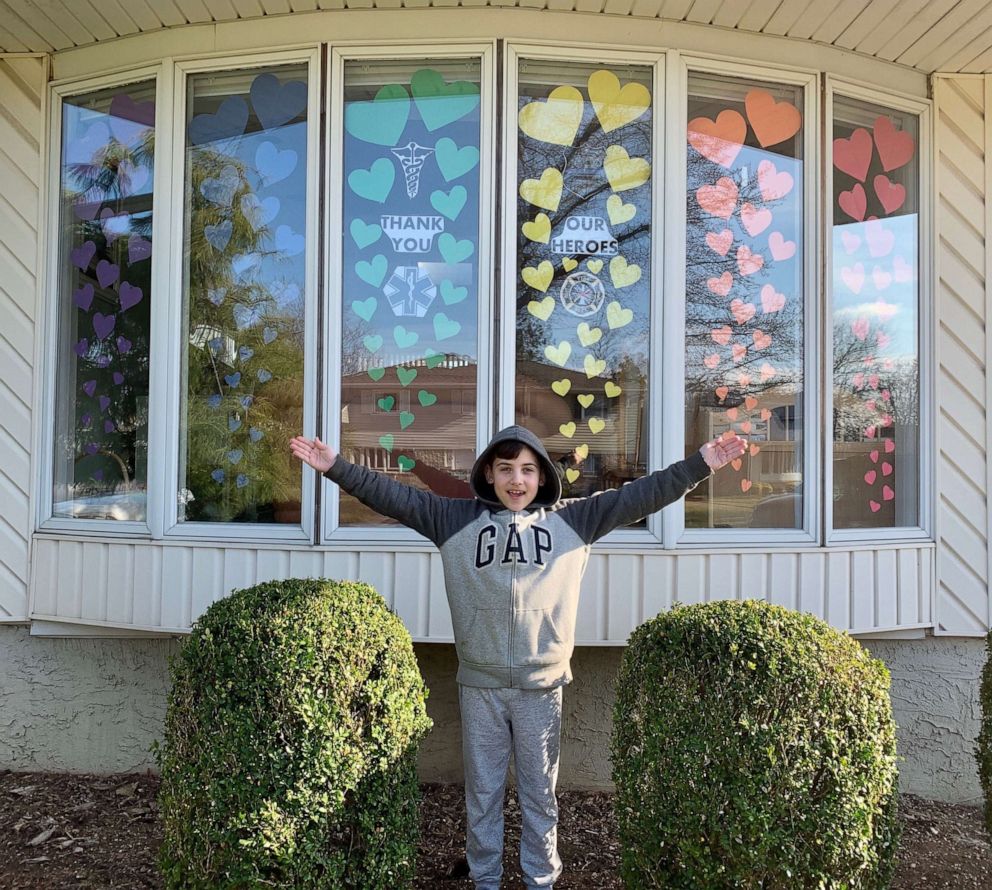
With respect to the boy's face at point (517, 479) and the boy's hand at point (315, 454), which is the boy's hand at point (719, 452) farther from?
the boy's hand at point (315, 454)

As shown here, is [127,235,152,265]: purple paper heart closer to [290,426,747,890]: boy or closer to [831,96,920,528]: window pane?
[290,426,747,890]: boy

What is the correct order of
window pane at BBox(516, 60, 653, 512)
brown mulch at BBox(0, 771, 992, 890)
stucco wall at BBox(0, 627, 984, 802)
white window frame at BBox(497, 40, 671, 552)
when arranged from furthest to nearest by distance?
stucco wall at BBox(0, 627, 984, 802) → window pane at BBox(516, 60, 653, 512) → white window frame at BBox(497, 40, 671, 552) → brown mulch at BBox(0, 771, 992, 890)

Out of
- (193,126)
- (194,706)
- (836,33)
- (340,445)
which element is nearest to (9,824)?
(194,706)

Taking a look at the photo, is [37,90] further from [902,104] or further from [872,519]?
[872,519]

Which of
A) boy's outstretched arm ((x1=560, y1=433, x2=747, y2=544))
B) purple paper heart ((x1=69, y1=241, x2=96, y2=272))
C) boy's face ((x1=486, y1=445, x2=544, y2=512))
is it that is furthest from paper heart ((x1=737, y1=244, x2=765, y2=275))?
purple paper heart ((x1=69, y1=241, x2=96, y2=272))

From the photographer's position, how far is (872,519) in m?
4.25

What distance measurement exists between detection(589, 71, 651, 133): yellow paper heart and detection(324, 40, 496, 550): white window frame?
1.76 ft

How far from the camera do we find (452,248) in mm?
4062

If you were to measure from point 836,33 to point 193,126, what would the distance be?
3.33 meters

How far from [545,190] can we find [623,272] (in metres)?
0.58

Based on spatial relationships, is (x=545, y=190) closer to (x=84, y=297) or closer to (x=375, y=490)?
(x=375, y=490)

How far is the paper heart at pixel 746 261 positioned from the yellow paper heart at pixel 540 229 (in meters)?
1.01

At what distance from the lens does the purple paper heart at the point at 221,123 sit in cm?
414

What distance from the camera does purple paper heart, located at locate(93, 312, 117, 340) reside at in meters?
4.30
